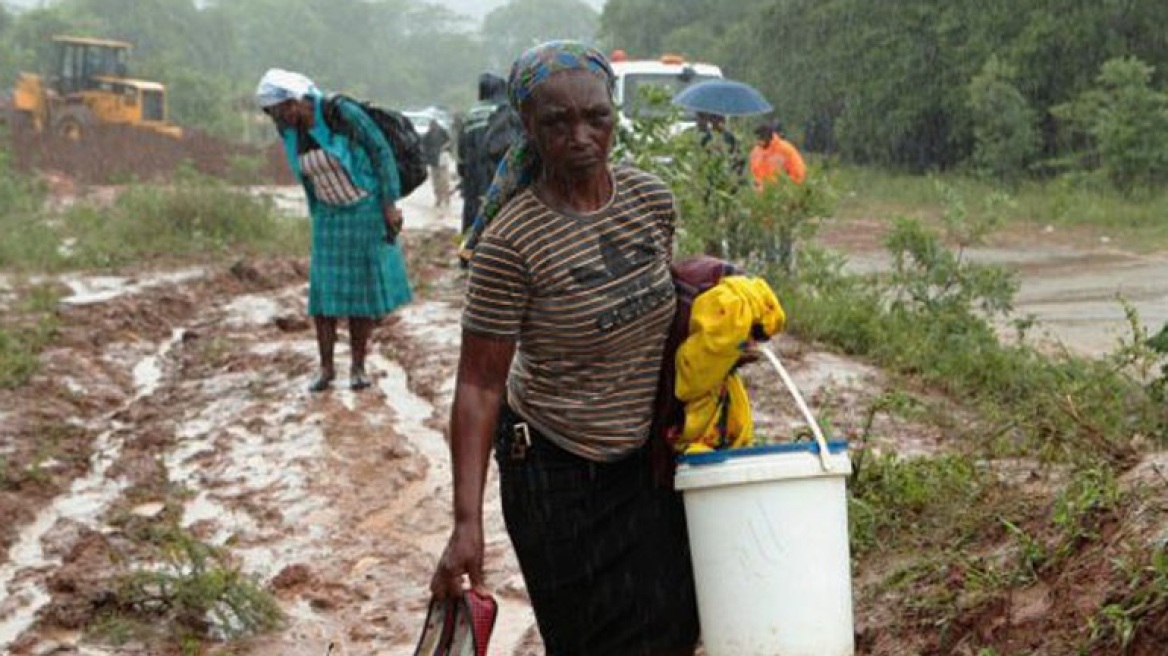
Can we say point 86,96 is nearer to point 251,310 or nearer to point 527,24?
point 251,310

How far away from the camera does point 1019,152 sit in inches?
824

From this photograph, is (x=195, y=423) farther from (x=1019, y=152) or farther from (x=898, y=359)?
(x=1019, y=152)

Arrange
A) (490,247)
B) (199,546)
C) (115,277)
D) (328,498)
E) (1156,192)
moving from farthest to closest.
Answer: (1156,192)
(115,277)
(328,498)
(199,546)
(490,247)

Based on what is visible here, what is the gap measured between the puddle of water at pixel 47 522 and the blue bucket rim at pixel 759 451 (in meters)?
2.67

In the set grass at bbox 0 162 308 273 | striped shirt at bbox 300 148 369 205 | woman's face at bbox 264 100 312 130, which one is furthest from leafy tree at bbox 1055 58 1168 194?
woman's face at bbox 264 100 312 130

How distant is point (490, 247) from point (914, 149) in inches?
910

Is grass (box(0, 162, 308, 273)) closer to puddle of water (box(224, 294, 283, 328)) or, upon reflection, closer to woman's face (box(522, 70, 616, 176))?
puddle of water (box(224, 294, 283, 328))

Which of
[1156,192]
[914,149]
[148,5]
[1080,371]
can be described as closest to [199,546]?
[1080,371]

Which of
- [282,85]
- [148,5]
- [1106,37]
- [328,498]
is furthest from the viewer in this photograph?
[148,5]

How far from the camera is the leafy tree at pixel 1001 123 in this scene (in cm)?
2052

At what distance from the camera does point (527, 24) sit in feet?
363

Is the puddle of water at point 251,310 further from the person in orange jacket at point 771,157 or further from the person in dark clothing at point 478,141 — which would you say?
the person in orange jacket at point 771,157

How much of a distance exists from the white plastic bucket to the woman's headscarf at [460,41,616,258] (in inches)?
22.8

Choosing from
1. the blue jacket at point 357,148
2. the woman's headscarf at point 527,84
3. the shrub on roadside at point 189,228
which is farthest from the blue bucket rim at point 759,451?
the shrub on roadside at point 189,228
